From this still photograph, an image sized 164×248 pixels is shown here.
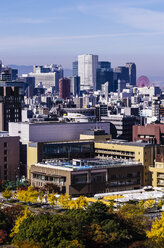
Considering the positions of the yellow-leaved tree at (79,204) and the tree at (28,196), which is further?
the tree at (28,196)

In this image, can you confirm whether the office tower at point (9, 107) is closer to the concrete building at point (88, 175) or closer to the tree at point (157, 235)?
the concrete building at point (88, 175)

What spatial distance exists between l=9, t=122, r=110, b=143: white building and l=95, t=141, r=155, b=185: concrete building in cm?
708

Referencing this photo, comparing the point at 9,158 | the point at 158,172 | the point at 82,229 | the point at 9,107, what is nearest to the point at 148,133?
the point at 158,172

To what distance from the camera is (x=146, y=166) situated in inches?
3155

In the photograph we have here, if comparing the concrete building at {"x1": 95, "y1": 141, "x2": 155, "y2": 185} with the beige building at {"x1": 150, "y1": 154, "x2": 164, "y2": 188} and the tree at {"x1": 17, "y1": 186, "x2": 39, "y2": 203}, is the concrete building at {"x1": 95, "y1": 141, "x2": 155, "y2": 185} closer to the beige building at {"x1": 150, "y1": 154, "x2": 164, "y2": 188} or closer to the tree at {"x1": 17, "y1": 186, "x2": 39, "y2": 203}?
the beige building at {"x1": 150, "y1": 154, "x2": 164, "y2": 188}

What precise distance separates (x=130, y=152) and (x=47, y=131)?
Answer: 44.2 feet

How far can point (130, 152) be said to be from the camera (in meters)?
82.4

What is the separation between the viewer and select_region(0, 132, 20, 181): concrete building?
85.1m

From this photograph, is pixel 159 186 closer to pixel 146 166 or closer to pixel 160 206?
pixel 146 166

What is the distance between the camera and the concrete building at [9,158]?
8512 cm

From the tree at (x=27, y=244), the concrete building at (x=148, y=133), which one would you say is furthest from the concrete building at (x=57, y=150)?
the tree at (x=27, y=244)

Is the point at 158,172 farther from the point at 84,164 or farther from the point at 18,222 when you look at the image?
the point at 18,222

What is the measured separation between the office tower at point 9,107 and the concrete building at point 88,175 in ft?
151

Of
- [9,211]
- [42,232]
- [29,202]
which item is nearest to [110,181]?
[29,202]
